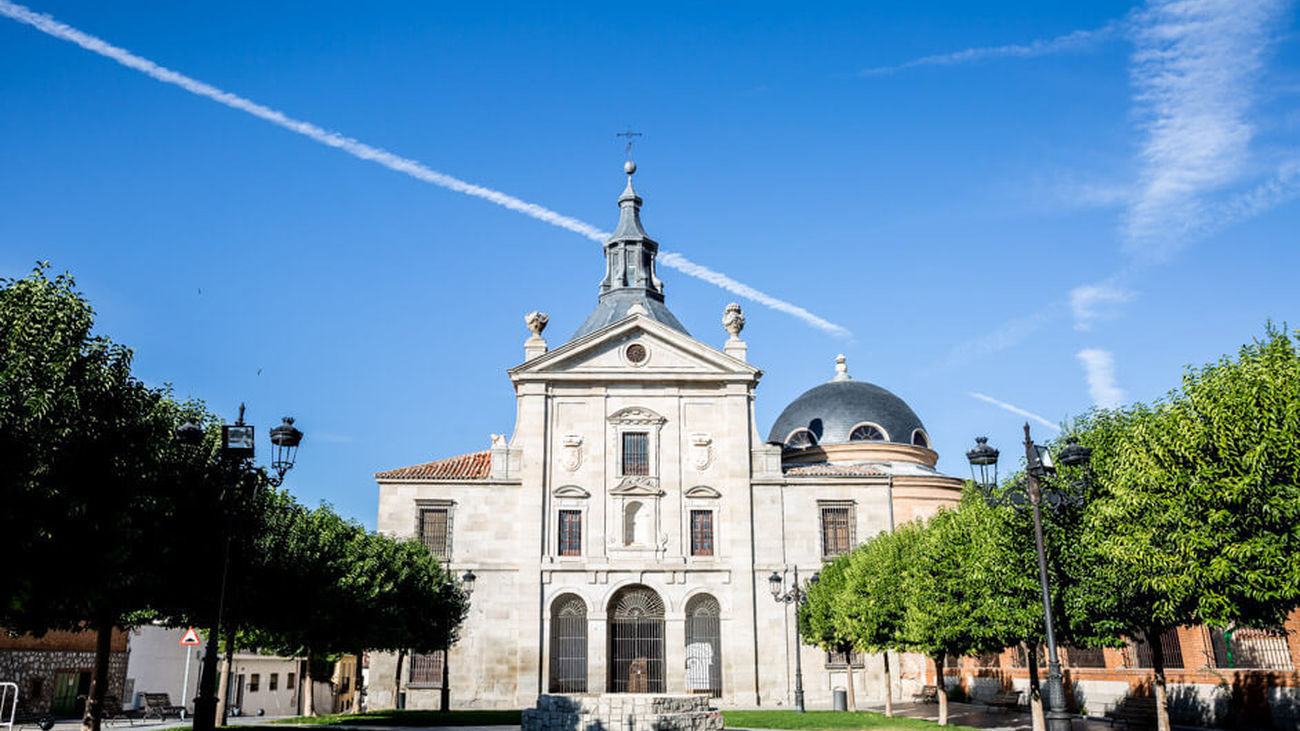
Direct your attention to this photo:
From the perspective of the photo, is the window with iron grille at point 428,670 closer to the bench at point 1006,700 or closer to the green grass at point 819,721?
the green grass at point 819,721

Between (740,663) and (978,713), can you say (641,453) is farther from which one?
(978,713)

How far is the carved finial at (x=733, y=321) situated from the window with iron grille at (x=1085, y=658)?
19.5 metres

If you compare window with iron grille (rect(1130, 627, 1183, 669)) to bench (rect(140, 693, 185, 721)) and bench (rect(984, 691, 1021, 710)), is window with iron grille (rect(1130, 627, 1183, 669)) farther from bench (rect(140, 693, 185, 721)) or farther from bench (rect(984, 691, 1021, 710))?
bench (rect(140, 693, 185, 721))

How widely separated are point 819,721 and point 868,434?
2616 centimetres

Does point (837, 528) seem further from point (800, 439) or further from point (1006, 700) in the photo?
point (800, 439)

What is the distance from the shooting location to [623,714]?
21.5 meters

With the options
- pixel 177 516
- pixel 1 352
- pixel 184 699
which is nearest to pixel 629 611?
pixel 184 699

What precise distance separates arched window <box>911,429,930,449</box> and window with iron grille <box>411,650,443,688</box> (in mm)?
27981

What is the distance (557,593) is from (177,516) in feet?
75.6

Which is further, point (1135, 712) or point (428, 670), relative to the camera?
point (428, 670)

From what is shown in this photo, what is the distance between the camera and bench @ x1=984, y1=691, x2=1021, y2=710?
34.4 meters

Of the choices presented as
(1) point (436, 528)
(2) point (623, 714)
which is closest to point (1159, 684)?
(2) point (623, 714)

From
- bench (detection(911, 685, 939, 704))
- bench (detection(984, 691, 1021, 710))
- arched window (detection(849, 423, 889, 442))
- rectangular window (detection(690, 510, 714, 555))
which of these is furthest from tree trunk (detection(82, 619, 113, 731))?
arched window (detection(849, 423, 889, 442))

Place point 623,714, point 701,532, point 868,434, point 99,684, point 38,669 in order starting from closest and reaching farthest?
point 99,684, point 623,714, point 38,669, point 701,532, point 868,434
